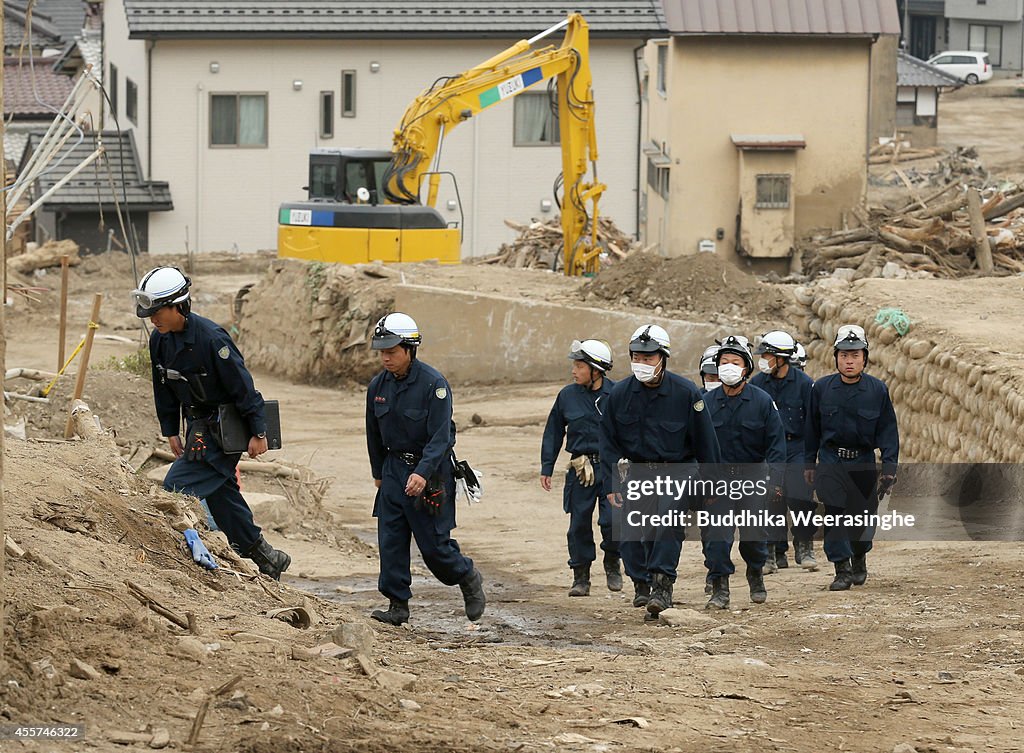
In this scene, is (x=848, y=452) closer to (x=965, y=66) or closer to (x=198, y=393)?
(x=198, y=393)

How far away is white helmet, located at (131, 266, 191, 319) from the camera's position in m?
9.45

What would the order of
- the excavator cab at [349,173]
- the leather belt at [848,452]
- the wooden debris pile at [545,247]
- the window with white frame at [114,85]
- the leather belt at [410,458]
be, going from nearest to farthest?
1. the leather belt at [410,458]
2. the leather belt at [848,452]
3. the excavator cab at [349,173]
4. the wooden debris pile at [545,247]
5. the window with white frame at [114,85]

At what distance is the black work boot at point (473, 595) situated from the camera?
10422mm

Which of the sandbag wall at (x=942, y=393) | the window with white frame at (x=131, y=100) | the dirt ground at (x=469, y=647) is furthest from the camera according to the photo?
the window with white frame at (x=131, y=100)

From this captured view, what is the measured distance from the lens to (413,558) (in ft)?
45.2

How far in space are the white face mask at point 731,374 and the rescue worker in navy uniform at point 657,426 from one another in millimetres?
796

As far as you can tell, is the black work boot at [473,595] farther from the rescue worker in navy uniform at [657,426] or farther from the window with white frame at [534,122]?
the window with white frame at [534,122]

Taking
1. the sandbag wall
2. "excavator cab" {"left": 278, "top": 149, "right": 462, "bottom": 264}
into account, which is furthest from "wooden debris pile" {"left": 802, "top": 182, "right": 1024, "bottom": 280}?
the sandbag wall

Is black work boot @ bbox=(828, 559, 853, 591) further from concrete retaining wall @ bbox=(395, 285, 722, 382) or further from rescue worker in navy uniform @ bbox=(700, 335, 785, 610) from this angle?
concrete retaining wall @ bbox=(395, 285, 722, 382)

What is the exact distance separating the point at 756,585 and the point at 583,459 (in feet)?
5.23

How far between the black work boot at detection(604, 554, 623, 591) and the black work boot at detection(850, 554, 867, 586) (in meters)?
1.69

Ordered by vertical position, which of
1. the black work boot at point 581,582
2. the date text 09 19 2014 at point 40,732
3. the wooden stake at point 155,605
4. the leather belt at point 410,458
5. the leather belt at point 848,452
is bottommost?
the black work boot at point 581,582

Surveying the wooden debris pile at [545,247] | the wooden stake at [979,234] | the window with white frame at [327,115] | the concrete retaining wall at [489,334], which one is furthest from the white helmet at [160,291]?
the window with white frame at [327,115]

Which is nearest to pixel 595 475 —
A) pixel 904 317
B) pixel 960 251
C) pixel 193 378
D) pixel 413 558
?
pixel 413 558
